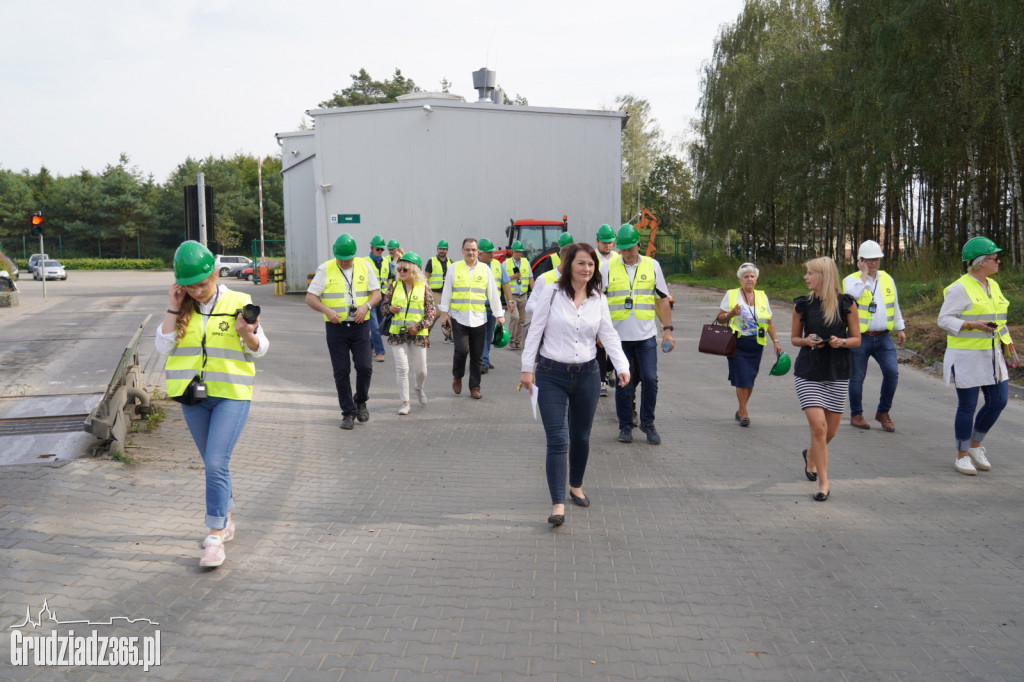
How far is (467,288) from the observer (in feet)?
33.6

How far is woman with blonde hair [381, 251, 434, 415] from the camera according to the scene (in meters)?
9.46

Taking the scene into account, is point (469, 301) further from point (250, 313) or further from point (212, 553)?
point (212, 553)

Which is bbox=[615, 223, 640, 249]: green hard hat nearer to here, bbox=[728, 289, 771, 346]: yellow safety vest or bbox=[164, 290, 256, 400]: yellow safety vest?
bbox=[728, 289, 771, 346]: yellow safety vest

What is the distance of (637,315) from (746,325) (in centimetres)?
145

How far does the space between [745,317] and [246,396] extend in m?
5.53

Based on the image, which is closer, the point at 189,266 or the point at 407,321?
the point at 189,266

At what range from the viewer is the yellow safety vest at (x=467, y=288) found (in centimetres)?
1024

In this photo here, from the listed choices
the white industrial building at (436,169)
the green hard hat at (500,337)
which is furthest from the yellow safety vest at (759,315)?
the white industrial building at (436,169)

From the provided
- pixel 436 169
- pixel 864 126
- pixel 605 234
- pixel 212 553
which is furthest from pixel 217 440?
pixel 864 126

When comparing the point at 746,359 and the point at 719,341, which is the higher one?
the point at 719,341

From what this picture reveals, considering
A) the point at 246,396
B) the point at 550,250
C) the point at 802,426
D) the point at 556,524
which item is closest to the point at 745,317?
the point at 802,426

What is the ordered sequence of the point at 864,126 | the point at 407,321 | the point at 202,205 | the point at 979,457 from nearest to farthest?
the point at 979,457, the point at 407,321, the point at 202,205, the point at 864,126

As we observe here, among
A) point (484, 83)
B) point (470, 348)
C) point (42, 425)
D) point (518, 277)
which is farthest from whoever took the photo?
point (484, 83)

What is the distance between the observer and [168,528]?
5.44 m
